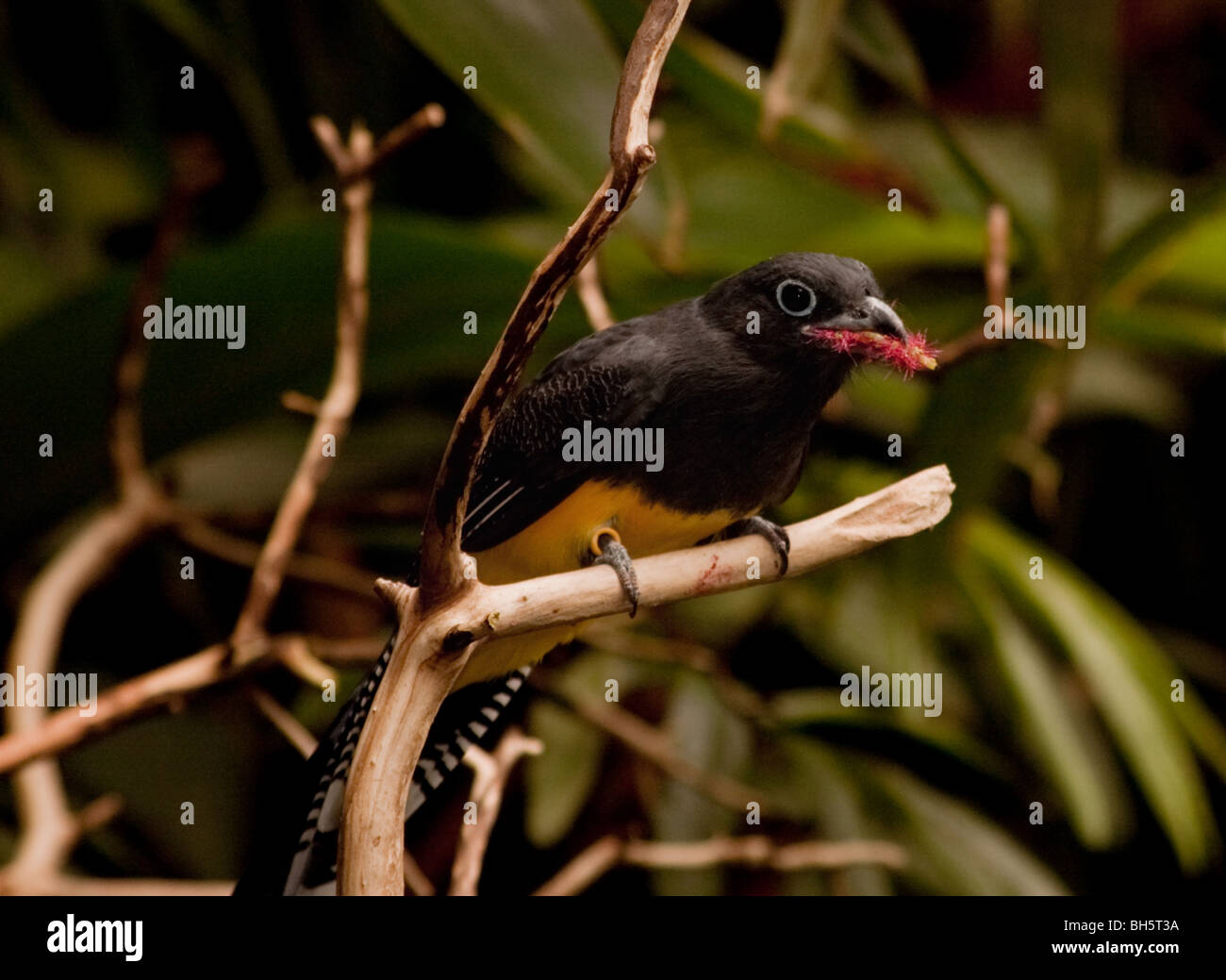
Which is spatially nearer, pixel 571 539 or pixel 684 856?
pixel 571 539

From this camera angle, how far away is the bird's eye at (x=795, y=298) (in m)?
0.71

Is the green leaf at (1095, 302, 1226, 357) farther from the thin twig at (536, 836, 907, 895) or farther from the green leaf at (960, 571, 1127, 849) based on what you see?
the thin twig at (536, 836, 907, 895)

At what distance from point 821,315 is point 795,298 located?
0.02m

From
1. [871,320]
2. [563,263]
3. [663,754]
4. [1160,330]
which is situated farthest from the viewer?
[1160,330]

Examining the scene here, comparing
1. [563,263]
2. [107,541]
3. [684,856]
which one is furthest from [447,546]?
[107,541]

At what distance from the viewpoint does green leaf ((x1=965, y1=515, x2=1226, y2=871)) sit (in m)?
1.47

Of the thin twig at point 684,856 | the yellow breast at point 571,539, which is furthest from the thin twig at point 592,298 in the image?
the thin twig at point 684,856

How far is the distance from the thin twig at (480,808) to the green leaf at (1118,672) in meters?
0.70

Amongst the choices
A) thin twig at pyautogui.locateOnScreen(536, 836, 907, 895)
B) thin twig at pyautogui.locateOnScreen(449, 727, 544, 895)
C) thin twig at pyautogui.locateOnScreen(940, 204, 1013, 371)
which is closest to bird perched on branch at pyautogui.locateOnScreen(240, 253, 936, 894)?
thin twig at pyautogui.locateOnScreen(449, 727, 544, 895)

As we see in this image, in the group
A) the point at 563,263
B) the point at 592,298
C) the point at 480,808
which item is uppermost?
the point at 592,298

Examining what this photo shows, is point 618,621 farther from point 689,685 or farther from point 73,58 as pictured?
point 73,58

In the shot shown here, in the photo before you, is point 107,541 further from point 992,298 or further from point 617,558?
point 992,298

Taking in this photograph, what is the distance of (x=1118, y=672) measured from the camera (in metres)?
1.56

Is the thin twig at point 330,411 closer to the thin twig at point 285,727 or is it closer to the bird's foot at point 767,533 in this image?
the thin twig at point 285,727
